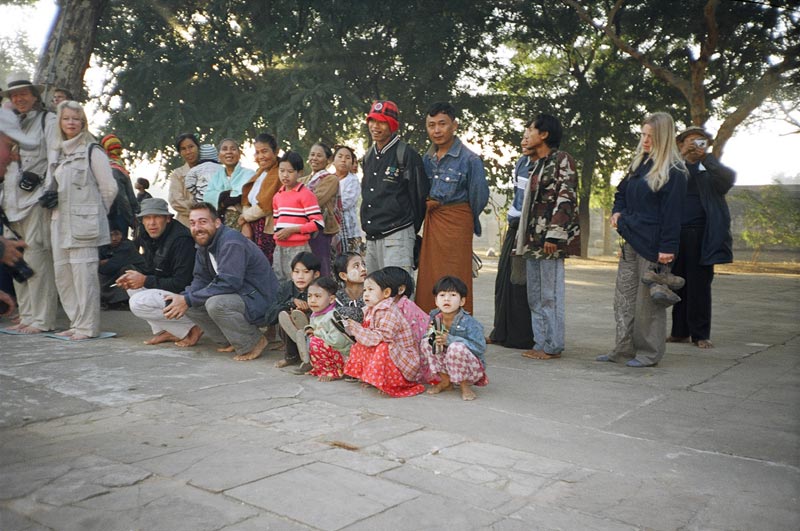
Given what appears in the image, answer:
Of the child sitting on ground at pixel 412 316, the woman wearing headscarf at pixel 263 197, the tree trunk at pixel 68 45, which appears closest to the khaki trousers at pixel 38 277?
the woman wearing headscarf at pixel 263 197

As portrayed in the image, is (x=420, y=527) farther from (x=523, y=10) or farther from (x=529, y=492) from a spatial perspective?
(x=523, y=10)

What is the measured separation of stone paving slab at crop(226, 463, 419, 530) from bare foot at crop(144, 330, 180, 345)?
137 inches

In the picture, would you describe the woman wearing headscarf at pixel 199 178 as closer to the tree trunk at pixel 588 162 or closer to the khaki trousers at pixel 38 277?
the khaki trousers at pixel 38 277

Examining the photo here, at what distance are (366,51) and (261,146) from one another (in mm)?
10949

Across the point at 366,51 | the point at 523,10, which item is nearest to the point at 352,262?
the point at 366,51

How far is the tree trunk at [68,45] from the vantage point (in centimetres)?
995

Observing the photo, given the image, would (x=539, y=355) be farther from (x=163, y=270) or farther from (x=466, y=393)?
(x=163, y=270)

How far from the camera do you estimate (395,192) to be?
5656 mm

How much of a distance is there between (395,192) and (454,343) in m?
1.76

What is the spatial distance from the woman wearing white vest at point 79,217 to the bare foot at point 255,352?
1.55 meters

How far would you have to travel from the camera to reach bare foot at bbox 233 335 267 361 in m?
5.49

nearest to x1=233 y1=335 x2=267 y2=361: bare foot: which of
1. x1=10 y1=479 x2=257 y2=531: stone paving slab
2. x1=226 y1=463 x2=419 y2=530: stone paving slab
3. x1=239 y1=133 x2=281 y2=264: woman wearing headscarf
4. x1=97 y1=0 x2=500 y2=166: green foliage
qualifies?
x1=239 y1=133 x2=281 y2=264: woman wearing headscarf

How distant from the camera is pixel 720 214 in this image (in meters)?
6.39

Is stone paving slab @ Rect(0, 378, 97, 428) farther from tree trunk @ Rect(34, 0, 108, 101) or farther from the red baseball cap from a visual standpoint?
tree trunk @ Rect(34, 0, 108, 101)
